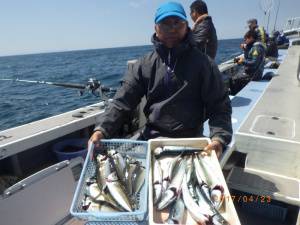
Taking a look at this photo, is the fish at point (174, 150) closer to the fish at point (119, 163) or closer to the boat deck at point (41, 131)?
the fish at point (119, 163)

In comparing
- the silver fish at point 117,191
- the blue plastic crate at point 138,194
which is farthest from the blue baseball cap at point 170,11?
the silver fish at point 117,191

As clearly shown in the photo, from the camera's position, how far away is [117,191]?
5.81 feet

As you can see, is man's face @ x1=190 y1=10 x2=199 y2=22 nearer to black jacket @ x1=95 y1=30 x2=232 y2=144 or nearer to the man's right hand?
black jacket @ x1=95 y1=30 x2=232 y2=144

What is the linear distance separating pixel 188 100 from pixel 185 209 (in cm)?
104

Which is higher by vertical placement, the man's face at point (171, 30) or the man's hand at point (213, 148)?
the man's face at point (171, 30)

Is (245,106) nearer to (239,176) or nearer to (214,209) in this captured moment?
(239,176)

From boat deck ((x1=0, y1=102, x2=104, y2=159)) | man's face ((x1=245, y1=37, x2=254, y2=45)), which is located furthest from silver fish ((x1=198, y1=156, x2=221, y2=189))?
man's face ((x1=245, y1=37, x2=254, y2=45))

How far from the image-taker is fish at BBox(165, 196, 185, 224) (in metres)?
1.54

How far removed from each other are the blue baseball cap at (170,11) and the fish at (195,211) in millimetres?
1324

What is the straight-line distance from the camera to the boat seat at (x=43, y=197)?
238 cm

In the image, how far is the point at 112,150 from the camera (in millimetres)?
2178

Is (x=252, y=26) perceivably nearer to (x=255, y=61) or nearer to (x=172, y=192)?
(x=255, y=61)

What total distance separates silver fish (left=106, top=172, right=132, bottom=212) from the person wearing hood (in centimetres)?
45
